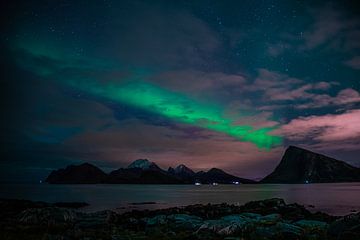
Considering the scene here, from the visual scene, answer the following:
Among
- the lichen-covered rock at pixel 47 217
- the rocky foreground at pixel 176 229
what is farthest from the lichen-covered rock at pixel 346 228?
the lichen-covered rock at pixel 47 217

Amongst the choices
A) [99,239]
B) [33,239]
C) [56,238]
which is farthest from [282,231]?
[33,239]

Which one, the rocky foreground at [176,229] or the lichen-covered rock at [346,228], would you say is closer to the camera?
the lichen-covered rock at [346,228]

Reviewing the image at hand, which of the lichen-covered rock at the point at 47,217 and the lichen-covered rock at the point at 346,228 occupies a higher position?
the lichen-covered rock at the point at 346,228

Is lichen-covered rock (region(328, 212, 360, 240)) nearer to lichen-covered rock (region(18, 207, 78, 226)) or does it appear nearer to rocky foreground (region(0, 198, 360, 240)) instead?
rocky foreground (region(0, 198, 360, 240))

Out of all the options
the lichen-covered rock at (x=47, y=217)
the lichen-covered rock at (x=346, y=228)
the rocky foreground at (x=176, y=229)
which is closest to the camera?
the lichen-covered rock at (x=346, y=228)

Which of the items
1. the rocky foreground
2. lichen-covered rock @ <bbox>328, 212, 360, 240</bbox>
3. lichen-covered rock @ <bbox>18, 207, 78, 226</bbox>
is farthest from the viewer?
lichen-covered rock @ <bbox>18, 207, 78, 226</bbox>

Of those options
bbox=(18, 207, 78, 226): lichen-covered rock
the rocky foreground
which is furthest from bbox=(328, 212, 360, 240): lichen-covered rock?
bbox=(18, 207, 78, 226): lichen-covered rock

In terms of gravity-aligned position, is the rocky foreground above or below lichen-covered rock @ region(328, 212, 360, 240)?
below

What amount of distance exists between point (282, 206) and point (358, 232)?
118 ft

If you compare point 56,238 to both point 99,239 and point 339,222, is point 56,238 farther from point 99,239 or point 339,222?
point 339,222

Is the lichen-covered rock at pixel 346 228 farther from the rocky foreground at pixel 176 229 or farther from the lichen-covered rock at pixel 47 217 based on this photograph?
the lichen-covered rock at pixel 47 217

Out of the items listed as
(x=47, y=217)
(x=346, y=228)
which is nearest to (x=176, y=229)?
(x=346, y=228)

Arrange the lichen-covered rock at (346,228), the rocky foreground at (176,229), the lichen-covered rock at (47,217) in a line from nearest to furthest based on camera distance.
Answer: the lichen-covered rock at (346,228)
the rocky foreground at (176,229)
the lichen-covered rock at (47,217)

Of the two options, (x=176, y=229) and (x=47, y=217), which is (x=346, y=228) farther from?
(x=47, y=217)
